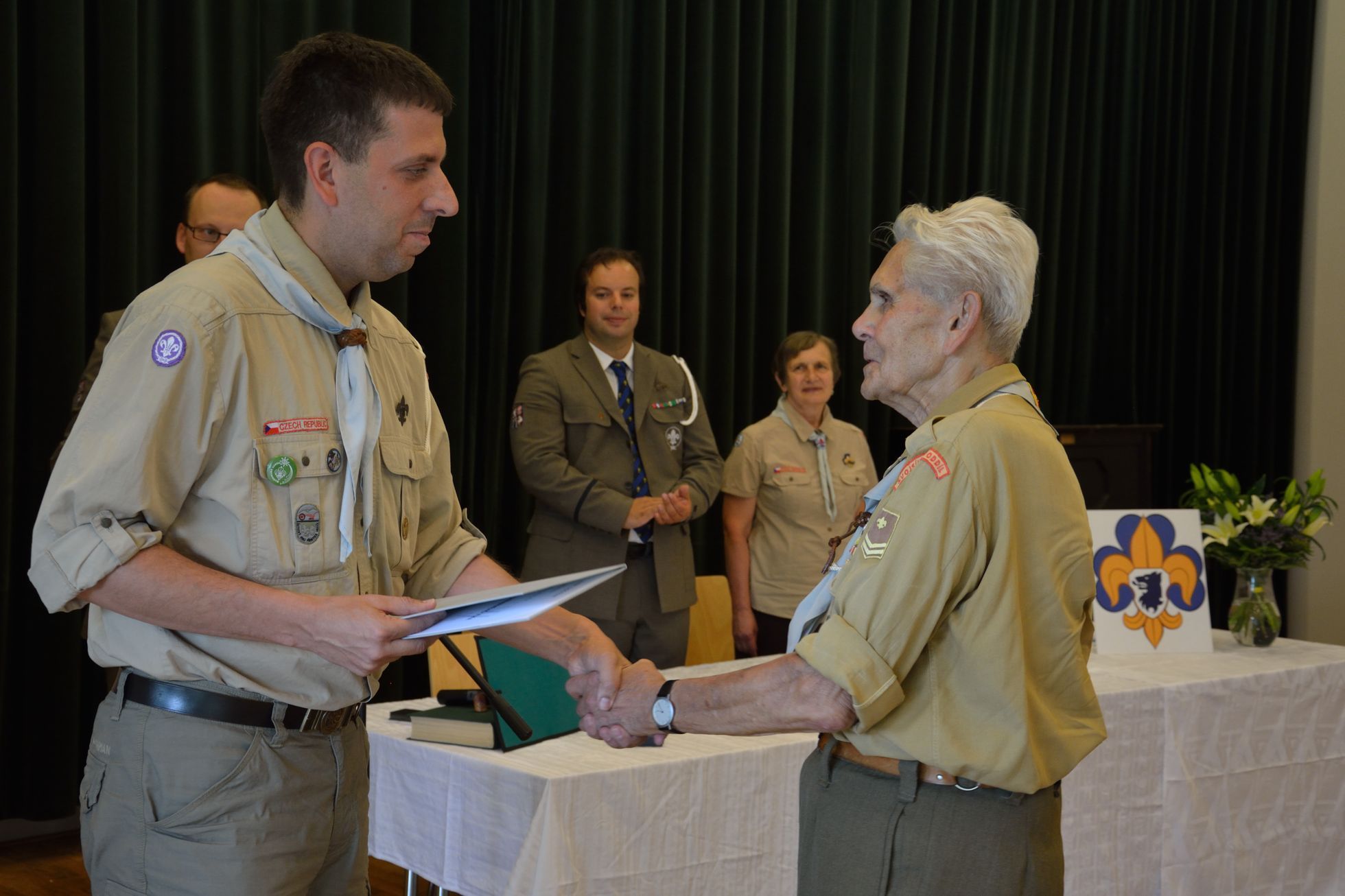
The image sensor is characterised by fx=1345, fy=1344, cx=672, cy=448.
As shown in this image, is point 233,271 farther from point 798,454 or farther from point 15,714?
point 798,454

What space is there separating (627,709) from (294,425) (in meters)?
0.67

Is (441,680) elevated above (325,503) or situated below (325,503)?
below

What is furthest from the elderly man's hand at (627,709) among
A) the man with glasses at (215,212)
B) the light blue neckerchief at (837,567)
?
the man with glasses at (215,212)

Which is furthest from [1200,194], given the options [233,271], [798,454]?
[233,271]

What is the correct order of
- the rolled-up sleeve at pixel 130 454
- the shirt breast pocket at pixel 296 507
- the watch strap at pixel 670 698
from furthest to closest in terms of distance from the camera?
the watch strap at pixel 670 698
the shirt breast pocket at pixel 296 507
the rolled-up sleeve at pixel 130 454

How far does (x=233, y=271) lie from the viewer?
5.25 feet

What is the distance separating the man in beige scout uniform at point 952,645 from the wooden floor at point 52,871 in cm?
206

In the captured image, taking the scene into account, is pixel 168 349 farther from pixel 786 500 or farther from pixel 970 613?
pixel 786 500

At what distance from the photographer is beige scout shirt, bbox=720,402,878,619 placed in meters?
4.44

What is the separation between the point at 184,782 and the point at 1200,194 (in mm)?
6624

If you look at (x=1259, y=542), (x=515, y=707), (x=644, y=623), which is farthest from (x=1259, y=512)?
(x=515, y=707)

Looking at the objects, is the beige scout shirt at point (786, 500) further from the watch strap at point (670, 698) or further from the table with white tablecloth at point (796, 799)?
the watch strap at point (670, 698)

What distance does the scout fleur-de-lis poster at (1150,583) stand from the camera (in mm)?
3740

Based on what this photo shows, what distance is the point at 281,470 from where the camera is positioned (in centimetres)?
154
